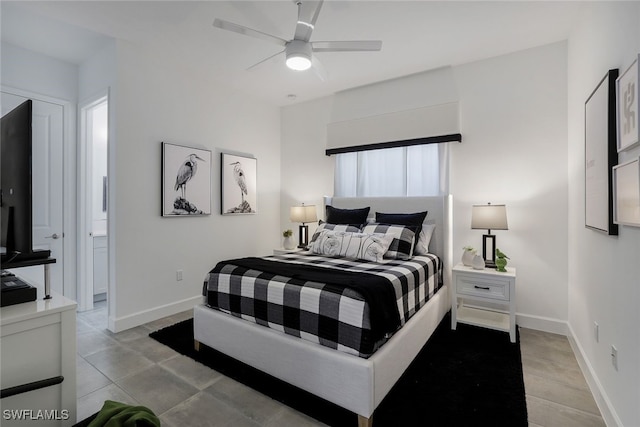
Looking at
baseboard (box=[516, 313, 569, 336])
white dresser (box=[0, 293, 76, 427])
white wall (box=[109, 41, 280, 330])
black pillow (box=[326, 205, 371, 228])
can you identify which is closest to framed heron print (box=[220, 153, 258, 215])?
white wall (box=[109, 41, 280, 330])

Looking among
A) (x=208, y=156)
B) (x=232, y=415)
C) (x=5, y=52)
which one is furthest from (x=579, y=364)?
(x=5, y=52)

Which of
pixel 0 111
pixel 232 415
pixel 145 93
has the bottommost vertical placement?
pixel 232 415

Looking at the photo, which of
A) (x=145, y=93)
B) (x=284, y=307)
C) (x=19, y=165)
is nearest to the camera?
(x=19, y=165)

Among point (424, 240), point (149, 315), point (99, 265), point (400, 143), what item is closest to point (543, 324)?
point (424, 240)

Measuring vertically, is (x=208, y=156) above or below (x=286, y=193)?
above

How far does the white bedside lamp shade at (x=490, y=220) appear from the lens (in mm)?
2883

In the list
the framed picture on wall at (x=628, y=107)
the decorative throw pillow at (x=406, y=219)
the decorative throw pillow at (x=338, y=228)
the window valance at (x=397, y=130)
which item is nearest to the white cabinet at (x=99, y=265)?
the decorative throw pillow at (x=338, y=228)

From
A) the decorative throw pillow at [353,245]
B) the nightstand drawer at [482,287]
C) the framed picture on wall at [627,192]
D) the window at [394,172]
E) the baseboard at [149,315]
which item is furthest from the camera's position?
the window at [394,172]

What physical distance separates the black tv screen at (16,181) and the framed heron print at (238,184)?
8.50 feet

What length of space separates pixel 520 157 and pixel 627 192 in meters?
1.80

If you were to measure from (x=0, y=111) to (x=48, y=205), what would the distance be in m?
0.97

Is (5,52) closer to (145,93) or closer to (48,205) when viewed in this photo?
(145,93)

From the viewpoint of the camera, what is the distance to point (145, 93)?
317cm

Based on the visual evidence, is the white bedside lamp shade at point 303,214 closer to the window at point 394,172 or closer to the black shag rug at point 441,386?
the window at point 394,172
